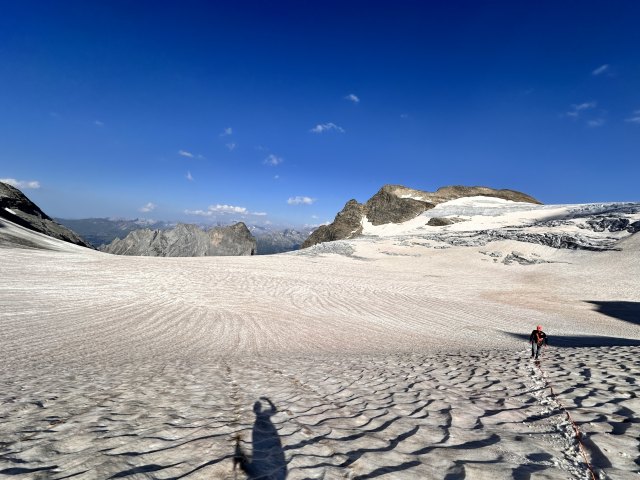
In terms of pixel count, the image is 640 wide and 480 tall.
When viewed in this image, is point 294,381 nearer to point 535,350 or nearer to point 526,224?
point 535,350

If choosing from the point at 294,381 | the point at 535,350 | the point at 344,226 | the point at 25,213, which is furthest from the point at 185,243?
the point at 535,350

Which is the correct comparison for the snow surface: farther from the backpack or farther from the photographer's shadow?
the backpack

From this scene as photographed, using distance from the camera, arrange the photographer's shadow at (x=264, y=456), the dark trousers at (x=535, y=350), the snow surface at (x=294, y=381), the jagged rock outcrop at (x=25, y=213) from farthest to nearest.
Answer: the jagged rock outcrop at (x=25, y=213)
the dark trousers at (x=535, y=350)
the snow surface at (x=294, y=381)
the photographer's shadow at (x=264, y=456)

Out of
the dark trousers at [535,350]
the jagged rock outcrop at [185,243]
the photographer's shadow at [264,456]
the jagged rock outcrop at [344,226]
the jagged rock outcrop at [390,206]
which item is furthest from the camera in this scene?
the jagged rock outcrop at [185,243]

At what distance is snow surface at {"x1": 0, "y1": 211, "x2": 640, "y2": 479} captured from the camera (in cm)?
338

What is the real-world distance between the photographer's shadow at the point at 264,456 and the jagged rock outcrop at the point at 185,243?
3198 inches

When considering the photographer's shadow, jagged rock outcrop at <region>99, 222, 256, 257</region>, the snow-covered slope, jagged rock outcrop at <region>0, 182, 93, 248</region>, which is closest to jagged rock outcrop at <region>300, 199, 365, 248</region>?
the snow-covered slope

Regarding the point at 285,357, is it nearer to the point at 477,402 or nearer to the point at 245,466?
the point at 477,402

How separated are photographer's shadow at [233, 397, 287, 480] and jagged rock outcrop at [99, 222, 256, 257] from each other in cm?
8122

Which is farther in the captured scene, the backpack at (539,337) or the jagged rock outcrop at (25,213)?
the jagged rock outcrop at (25,213)

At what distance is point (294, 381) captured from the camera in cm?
685

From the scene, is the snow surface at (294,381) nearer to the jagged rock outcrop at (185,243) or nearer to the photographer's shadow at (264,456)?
the photographer's shadow at (264,456)

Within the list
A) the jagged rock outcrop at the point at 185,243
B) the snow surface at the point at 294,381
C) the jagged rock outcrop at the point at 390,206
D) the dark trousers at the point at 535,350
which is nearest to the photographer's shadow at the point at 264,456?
the snow surface at the point at 294,381

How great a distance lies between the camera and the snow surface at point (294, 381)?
11.1ft
